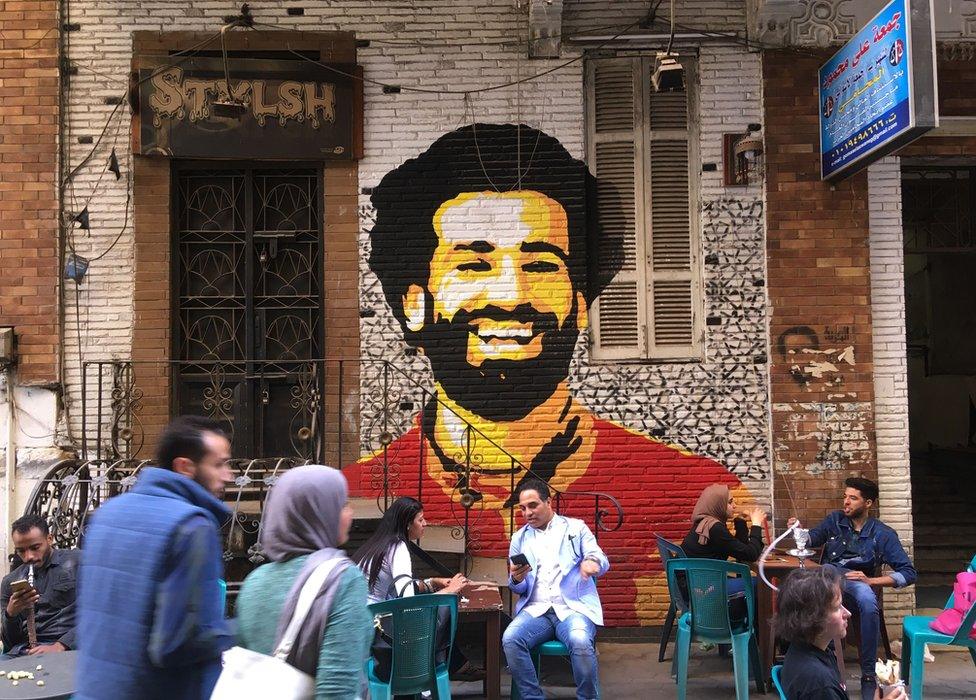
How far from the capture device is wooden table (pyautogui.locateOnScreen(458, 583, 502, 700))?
603 cm

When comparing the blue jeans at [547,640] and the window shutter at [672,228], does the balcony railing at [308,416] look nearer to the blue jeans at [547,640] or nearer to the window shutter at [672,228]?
the window shutter at [672,228]

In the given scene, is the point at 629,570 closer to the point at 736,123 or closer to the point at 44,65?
the point at 736,123

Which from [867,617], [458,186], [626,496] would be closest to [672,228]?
[458,186]

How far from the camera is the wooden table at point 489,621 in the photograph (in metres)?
6.03

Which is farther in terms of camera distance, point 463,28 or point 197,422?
point 463,28

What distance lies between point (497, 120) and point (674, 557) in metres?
4.05

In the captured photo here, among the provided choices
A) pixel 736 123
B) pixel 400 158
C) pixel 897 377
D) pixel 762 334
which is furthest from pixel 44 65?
pixel 897 377

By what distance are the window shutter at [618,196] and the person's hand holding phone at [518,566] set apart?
282cm

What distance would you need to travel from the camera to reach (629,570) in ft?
27.7

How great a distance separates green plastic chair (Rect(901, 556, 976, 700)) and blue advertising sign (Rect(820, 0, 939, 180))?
3.01m

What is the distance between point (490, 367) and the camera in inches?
335

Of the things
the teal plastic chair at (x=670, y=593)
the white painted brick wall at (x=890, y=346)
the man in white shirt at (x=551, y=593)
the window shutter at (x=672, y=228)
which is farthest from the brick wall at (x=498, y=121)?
the man in white shirt at (x=551, y=593)

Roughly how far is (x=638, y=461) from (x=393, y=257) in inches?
110

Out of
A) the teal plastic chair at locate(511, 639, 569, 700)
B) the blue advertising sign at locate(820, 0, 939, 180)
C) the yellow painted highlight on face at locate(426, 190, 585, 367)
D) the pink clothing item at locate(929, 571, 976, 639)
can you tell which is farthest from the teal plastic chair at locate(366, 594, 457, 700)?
the blue advertising sign at locate(820, 0, 939, 180)
